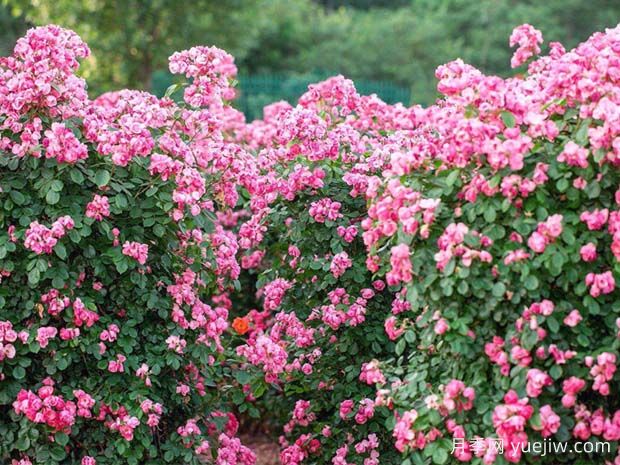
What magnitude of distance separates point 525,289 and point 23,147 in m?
1.77

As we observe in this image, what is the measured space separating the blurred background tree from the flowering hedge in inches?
419

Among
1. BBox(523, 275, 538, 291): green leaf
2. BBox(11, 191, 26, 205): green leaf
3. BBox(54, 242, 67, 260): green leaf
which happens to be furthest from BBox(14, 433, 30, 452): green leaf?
BBox(523, 275, 538, 291): green leaf

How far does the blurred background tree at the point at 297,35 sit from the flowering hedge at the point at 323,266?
10.6 m

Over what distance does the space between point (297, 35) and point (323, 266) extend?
1827 centimetres

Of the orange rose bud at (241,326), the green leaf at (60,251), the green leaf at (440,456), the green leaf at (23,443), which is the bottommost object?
the green leaf at (23,443)

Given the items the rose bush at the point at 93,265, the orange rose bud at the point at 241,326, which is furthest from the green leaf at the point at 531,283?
the orange rose bud at the point at 241,326

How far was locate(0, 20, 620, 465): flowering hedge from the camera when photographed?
300cm

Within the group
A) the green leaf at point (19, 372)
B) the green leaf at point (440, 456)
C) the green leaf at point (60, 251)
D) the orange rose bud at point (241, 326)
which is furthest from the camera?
the orange rose bud at point (241, 326)

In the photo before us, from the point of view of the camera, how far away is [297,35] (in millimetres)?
21766

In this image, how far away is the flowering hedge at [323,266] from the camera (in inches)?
118

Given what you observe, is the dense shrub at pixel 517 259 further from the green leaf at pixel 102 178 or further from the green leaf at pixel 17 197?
the green leaf at pixel 17 197

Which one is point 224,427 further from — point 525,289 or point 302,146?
point 525,289

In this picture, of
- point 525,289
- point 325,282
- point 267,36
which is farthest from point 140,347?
point 267,36

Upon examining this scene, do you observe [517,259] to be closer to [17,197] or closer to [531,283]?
→ [531,283]
